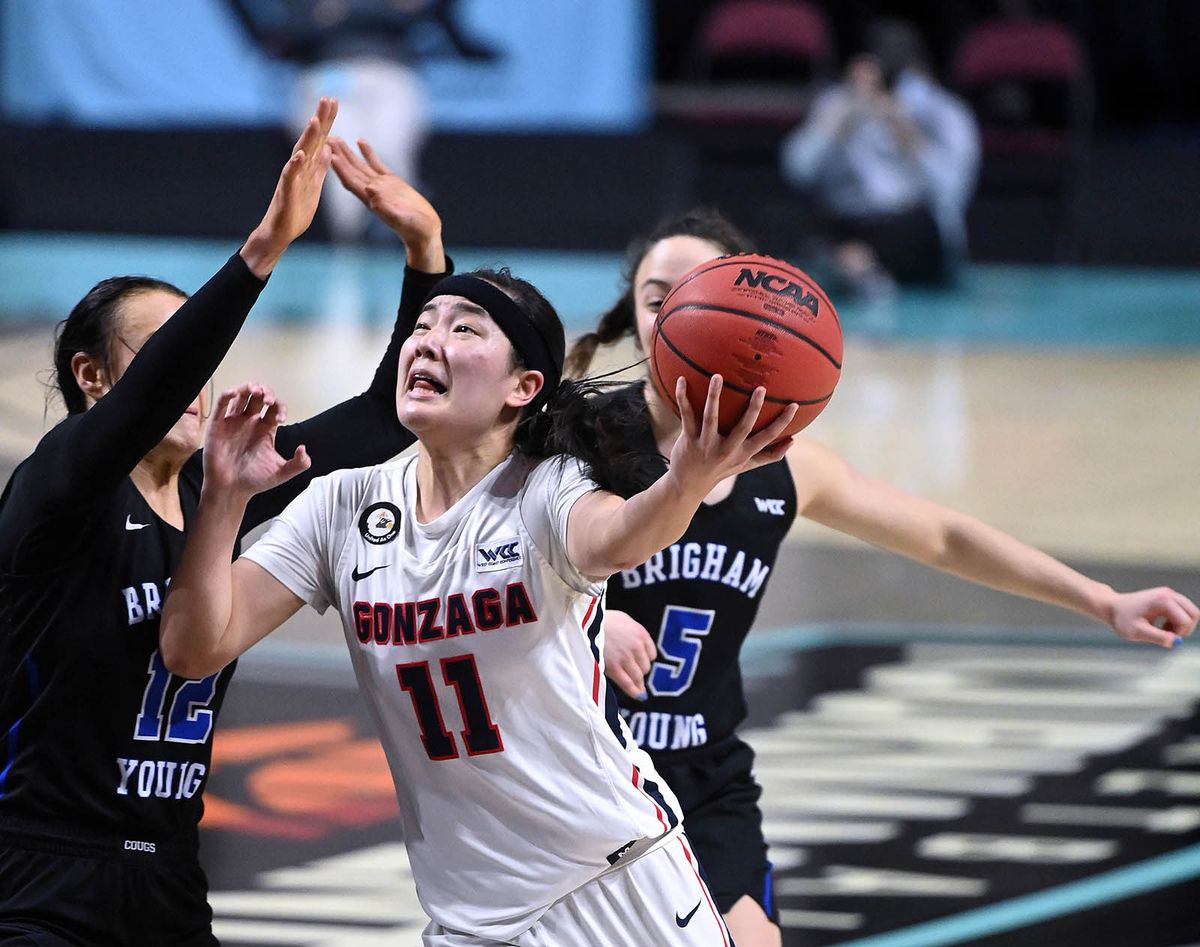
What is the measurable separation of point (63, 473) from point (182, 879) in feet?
2.53

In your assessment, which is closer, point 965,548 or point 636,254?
point 965,548

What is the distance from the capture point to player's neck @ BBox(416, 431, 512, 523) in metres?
3.08

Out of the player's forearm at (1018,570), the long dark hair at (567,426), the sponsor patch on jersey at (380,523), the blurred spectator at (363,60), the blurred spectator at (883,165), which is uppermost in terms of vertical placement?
the blurred spectator at (363,60)

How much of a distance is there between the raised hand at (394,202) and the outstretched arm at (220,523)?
71cm

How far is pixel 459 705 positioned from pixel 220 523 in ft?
1.62

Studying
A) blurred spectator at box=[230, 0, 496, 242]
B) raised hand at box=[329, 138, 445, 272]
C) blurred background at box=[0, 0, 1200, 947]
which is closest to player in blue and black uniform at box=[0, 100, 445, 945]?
raised hand at box=[329, 138, 445, 272]

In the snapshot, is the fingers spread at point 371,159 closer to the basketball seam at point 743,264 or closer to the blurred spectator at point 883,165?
the basketball seam at point 743,264

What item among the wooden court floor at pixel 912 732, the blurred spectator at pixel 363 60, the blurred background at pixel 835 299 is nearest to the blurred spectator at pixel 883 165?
the blurred background at pixel 835 299

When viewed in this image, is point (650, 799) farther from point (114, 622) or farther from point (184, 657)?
point (114, 622)

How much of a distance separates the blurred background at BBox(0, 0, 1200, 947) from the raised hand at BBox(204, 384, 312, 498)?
77.7 inches

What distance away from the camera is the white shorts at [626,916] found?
115 inches

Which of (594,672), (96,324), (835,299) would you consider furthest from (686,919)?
(835,299)

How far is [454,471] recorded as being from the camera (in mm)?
3096

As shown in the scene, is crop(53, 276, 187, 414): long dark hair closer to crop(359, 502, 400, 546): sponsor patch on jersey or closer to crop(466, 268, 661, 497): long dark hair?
crop(359, 502, 400, 546): sponsor patch on jersey
